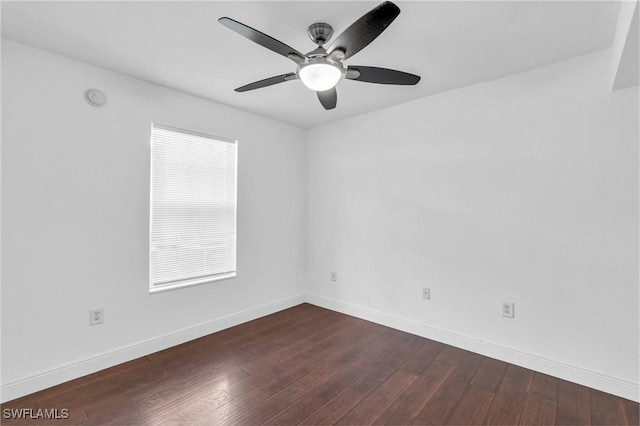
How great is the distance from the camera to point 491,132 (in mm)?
2742

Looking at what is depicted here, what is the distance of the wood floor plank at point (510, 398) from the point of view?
1.93 meters

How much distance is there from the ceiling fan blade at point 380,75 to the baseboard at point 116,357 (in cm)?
277

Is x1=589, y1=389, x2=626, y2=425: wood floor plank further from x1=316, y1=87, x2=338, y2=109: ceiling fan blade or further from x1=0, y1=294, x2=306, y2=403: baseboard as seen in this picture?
x1=0, y1=294, x2=306, y2=403: baseboard

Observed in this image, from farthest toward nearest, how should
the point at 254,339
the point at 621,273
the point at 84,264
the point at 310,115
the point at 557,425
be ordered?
1. the point at 310,115
2. the point at 254,339
3. the point at 84,264
4. the point at 621,273
5. the point at 557,425

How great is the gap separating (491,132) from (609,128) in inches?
30.5

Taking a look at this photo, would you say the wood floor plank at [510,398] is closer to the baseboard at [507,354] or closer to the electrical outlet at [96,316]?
the baseboard at [507,354]

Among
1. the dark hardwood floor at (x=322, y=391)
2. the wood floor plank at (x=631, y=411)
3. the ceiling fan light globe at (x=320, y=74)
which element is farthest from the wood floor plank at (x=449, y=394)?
the ceiling fan light globe at (x=320, y=74)

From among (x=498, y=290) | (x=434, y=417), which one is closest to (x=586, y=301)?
(x=498, y=290)

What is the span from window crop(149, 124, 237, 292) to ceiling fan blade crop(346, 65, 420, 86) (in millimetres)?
1885

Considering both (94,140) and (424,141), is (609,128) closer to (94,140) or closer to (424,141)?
(424,141)

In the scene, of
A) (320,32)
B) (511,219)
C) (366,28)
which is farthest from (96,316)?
(511,219)

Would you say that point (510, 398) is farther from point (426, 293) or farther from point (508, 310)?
point (426, 293)

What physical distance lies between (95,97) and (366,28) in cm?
226

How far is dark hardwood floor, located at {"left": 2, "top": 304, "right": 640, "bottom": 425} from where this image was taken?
1938 mm
